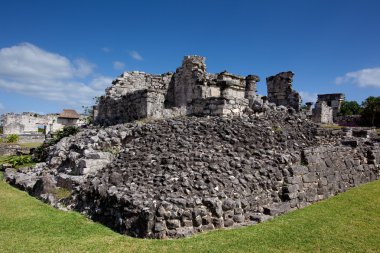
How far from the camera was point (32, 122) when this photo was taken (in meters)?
47.9

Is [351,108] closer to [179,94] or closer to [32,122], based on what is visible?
[179,94]

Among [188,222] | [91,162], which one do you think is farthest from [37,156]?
[188,222]

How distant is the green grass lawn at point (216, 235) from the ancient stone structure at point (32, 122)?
127 ft

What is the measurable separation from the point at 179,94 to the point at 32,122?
37.7 meters

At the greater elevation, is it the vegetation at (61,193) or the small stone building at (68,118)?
the small stone building at (68,118)

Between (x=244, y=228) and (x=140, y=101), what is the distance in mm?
9146

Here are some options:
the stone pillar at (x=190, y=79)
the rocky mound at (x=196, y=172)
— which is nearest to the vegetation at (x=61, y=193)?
the rocky mound at (x=196, y=172)

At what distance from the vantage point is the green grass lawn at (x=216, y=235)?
5.73 metres

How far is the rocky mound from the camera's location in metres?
6.64

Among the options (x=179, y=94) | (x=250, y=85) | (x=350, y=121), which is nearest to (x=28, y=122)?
(x=179, y=94)

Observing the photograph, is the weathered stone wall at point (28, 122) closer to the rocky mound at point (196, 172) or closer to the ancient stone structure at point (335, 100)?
the ancient stone structure at point (335, 100)

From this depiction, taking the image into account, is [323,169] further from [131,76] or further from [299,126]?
[131,76]

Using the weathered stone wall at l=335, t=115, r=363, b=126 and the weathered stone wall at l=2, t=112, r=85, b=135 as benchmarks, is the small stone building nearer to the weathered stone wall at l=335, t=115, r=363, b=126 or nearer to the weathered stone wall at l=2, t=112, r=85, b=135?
the weathered stone wall at l=2, t=112, r=85, b=135

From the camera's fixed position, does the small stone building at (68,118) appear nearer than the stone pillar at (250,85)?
No
